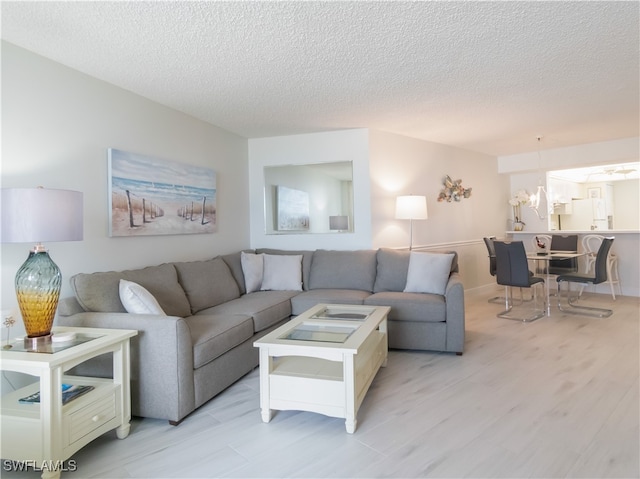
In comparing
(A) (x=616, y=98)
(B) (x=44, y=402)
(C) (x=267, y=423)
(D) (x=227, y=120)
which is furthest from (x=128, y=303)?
(A) (x=616, y=98)

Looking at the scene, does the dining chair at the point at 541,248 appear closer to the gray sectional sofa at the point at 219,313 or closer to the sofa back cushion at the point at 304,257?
the gray sectional sofa at the point at 219,313

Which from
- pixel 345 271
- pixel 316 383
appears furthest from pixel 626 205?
pixel 316 383

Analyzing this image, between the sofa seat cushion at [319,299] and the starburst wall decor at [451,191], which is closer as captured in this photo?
the sofa seat cushion at [319,299]

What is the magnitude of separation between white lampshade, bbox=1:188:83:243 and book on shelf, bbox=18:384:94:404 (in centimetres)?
76

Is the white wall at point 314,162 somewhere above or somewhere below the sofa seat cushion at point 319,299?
above

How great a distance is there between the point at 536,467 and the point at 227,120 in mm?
3794

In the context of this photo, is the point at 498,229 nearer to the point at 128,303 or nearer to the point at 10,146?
the point at 128,303

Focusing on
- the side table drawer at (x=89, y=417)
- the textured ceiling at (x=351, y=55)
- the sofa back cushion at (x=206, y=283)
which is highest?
the textured ceiling at (x=351, y=55)

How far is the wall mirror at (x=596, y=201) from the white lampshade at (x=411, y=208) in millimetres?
4756

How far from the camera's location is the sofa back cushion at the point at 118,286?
94.0 inches

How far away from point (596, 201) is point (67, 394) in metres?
9.42

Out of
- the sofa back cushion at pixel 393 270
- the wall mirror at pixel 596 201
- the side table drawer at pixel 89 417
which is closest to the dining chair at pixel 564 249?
the wall mirror at pixel 596 201

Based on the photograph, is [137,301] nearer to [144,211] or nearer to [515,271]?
[144,211]

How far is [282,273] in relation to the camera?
406cm
